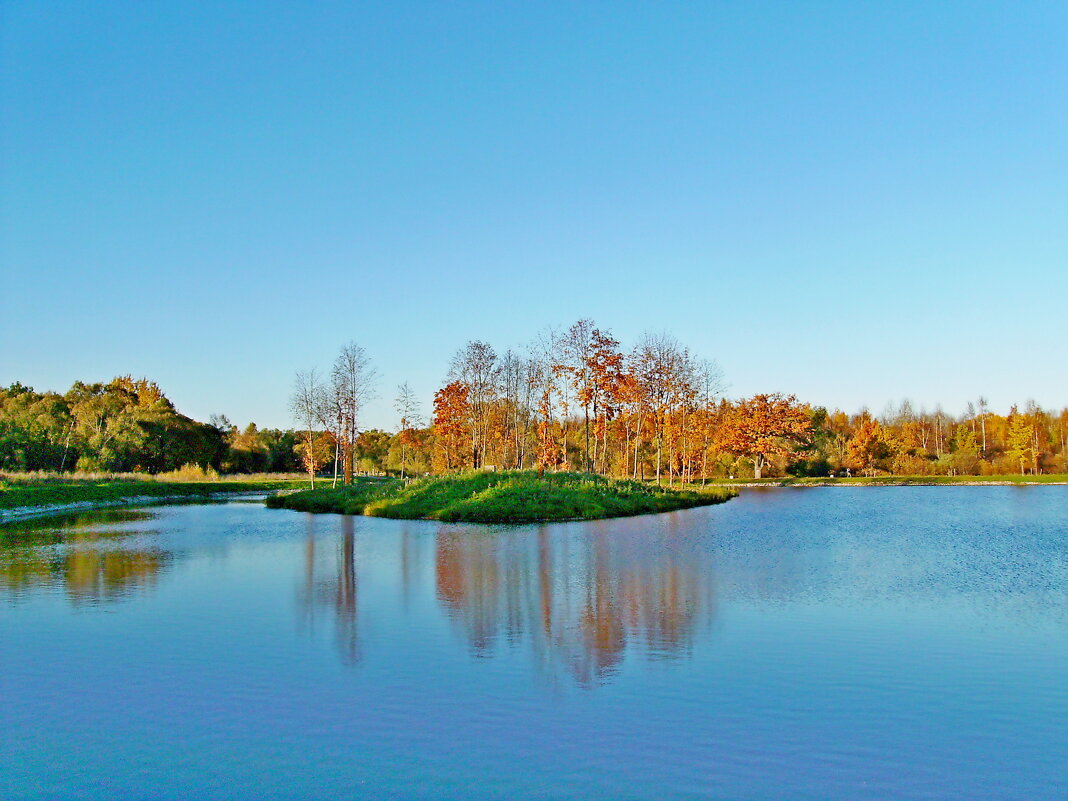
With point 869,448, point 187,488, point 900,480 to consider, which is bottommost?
point 900,480

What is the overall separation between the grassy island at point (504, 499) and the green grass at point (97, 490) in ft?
39.2

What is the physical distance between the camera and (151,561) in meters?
20.4

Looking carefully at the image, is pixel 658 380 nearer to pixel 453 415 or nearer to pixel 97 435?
pixel 453 415

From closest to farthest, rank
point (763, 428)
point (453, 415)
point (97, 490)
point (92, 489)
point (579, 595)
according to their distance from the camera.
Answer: point (579, 595) < point (92, 489) < point (97, 490) < point (453, 415) < point (763, 428)

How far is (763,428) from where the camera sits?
76.0m

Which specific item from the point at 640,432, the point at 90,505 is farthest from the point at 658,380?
the point at 90,505

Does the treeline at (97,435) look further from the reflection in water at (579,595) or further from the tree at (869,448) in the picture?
the tree at (869,448)

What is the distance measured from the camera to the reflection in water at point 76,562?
15.8 meters

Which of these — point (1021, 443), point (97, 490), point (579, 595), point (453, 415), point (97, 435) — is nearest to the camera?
point (579, 595)

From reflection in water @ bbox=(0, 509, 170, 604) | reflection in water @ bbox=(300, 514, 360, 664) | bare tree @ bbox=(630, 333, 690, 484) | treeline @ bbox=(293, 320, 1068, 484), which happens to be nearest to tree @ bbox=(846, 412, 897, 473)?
treeline @ bbox=(293, 320, 1068, 484)

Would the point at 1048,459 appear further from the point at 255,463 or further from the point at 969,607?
the point at 255,463

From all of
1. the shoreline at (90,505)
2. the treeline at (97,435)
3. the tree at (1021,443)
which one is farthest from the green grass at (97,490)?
the tree at (1021,443)

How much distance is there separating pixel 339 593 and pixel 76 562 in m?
9.55

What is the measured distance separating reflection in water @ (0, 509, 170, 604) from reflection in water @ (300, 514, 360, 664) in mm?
3610
